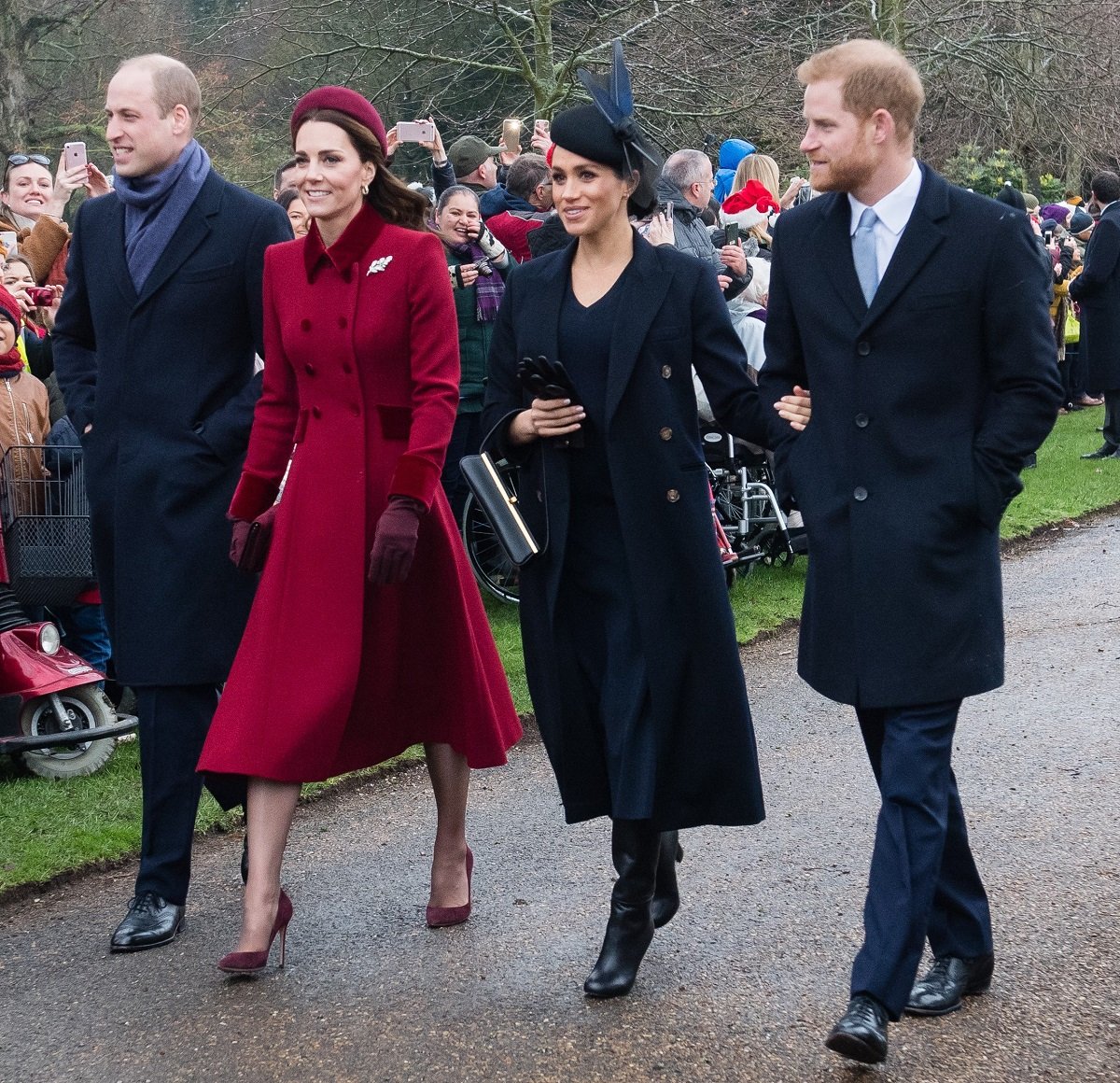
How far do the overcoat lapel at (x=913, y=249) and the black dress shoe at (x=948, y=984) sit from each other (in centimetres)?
150

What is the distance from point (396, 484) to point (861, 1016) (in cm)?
170

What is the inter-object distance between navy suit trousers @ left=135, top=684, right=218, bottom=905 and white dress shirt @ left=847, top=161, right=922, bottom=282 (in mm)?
2222

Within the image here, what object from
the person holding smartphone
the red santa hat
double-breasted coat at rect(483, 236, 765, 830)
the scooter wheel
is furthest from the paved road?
the red santa hat

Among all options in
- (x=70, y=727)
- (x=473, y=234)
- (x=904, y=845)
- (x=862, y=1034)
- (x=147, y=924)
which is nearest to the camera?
(x=862, y=1034)

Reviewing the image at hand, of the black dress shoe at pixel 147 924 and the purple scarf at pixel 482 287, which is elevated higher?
the purple scarf at pixel 482 287

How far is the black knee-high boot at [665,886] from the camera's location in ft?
15.1

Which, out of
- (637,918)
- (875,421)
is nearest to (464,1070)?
(637,918)

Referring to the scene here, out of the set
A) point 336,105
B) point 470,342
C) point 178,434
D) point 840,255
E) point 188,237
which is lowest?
point 470,342

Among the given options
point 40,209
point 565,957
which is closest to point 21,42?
point 40,209

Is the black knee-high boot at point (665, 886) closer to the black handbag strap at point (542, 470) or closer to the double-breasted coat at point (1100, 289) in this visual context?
the black handbag strap at point (542, 470)

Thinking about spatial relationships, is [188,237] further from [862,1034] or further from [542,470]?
[862,1034]

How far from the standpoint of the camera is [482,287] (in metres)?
9.06

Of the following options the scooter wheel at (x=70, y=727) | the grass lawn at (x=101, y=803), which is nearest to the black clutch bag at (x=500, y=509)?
the grass lawn at (x=101, y=803)

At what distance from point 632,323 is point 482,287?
4.86m
